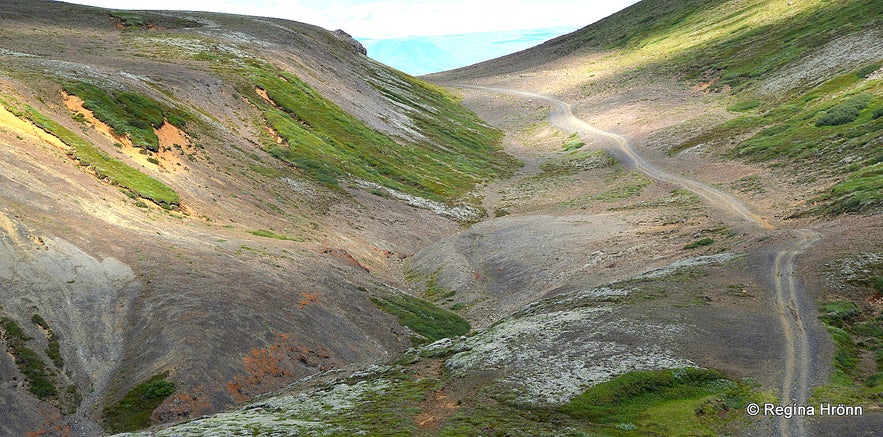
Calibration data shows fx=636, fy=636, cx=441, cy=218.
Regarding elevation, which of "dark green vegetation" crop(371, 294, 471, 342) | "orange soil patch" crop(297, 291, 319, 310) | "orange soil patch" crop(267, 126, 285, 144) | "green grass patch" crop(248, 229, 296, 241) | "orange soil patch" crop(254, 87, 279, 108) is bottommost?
"dark green vegetation" crop(371, 294, 471, 342)

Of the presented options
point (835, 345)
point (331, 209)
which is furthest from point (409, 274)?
point (835, 345)

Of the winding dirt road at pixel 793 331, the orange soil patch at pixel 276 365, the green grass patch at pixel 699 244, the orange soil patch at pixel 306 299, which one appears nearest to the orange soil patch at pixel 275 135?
the orange soil patch at pixel 306 299

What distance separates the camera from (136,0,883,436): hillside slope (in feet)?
86.6

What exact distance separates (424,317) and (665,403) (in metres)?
22.9

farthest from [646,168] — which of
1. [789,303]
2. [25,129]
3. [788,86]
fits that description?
[25,129]

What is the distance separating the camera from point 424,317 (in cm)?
4706

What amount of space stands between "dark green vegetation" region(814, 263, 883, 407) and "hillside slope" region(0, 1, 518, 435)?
972 inches

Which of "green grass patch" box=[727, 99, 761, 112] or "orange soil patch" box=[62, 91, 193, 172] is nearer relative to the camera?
"orange soil patch" box=[62, 91, 193, 172]

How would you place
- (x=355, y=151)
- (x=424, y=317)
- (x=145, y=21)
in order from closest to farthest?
1. (x=424, y=317)
2. (x=355, y=151)
3. (x=145, y=21)

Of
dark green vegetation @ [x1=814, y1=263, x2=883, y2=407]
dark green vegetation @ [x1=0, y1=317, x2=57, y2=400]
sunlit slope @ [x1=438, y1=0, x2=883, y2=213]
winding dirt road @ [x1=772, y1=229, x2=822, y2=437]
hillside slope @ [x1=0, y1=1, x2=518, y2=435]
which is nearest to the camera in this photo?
winding dirt road @ [x1=772, y1=229, x2=822, y2=437]

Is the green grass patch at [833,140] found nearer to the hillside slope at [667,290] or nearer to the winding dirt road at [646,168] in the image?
the hillside slope at [667,290]

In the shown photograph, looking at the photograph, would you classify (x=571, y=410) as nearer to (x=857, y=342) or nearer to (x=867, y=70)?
(x=857, y=342)

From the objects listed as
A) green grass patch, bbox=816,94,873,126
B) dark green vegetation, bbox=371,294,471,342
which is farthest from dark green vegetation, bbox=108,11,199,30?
green grass patch, bbox=816,94,873,126

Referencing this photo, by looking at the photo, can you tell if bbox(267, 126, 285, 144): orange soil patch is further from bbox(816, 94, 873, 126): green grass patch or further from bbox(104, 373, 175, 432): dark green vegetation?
bbox(816, 94, 873, 126): green grass patch
